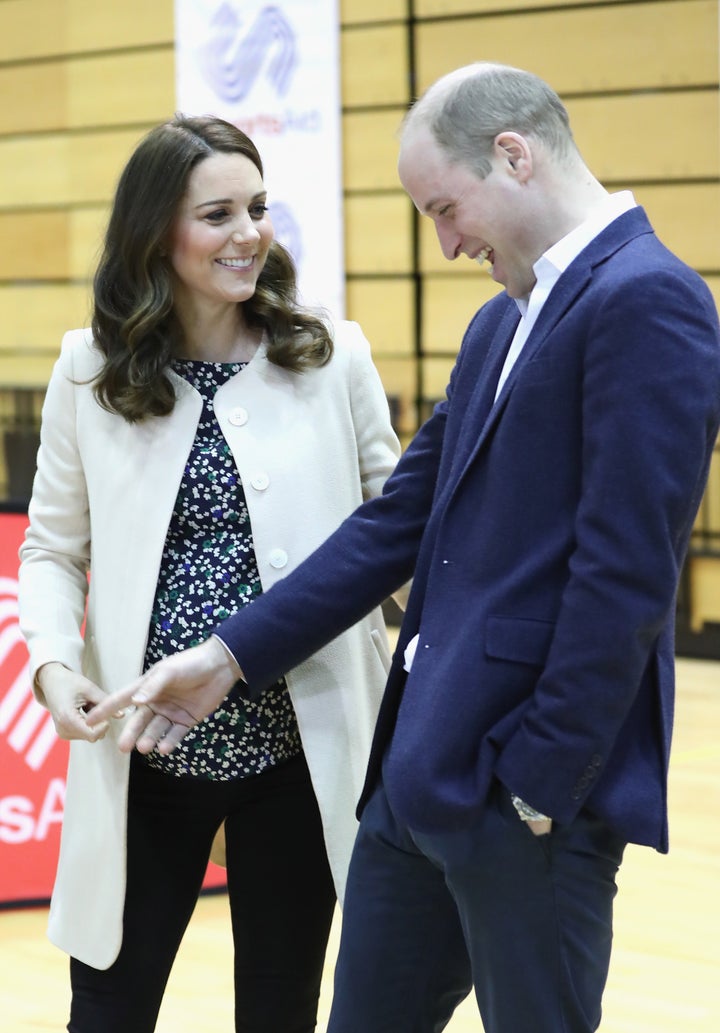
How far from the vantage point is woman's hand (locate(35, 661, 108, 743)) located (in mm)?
2033

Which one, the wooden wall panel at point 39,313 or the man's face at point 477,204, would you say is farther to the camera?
the wooden wall panel at point 39,313

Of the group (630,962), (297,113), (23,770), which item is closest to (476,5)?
(297,113)

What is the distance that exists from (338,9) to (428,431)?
584 cm

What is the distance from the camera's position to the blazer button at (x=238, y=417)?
2143mm

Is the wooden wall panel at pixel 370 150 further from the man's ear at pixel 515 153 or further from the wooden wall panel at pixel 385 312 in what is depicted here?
the man's ear at pixel 515 153

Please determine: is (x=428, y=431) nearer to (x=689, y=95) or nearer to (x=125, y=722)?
(x=125, y=722)

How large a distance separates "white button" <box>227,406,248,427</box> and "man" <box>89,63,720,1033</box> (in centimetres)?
44

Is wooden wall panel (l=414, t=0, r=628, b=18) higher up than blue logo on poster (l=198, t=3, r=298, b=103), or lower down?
higher up

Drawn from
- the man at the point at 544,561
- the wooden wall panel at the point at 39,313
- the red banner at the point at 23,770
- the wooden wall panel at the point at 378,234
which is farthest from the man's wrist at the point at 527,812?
the wooden wall panel at the point at 39,313

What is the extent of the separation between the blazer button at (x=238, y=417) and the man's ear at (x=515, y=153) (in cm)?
66

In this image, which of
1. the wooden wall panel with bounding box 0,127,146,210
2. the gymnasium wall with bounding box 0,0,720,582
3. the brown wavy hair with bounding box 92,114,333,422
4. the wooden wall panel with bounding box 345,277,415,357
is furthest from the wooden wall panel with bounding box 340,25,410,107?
the brown wavy hair with bounding box 92,114,333,422

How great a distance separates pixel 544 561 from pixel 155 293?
82cm

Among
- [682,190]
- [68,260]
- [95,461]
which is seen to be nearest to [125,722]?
[95,461]

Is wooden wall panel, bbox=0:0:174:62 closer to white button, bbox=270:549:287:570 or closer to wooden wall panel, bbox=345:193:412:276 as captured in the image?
wooden wall panel, bbox=345:193:412:276
